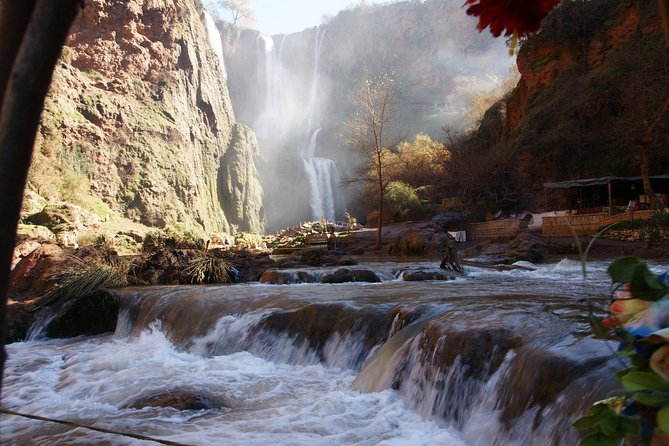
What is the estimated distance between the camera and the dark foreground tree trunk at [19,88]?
39.2 inches

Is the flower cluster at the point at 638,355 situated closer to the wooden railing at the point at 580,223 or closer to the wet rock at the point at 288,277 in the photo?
the wet rock at the point at 288,277

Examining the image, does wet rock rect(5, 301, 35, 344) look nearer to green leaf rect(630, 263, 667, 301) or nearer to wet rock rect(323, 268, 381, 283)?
wet rock rect(323, 268, 381, 283)

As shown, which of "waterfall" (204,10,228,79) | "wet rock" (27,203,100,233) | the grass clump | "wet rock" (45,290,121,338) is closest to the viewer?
"wet rock" (45,290,121,338)

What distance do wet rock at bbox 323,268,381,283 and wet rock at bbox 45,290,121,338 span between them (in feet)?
15.9

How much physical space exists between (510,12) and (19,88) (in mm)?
965

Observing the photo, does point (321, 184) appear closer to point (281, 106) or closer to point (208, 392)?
point (281, 106)

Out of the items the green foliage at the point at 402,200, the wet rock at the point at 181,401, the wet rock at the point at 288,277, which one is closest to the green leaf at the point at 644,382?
the wet rock at the point at 181,401

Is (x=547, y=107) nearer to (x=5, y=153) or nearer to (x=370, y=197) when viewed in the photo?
(x=370, y=197)

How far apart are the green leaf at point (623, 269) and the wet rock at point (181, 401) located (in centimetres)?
531

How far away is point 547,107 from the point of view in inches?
1352

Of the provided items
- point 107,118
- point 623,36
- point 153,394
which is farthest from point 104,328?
point 623,36

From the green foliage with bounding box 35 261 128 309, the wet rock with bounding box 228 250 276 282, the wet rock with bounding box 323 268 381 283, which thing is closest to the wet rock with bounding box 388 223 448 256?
the wet rock with bounding box 228 250 276 282

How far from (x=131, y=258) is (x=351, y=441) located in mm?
11614

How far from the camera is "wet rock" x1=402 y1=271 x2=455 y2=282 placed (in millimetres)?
13297
